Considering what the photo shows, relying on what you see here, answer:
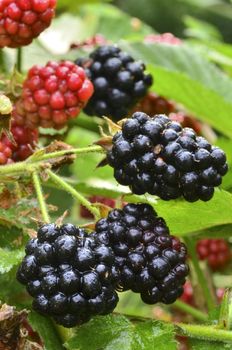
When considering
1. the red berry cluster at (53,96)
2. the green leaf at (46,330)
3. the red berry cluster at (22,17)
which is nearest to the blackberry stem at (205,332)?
the green leaf at (46,330)

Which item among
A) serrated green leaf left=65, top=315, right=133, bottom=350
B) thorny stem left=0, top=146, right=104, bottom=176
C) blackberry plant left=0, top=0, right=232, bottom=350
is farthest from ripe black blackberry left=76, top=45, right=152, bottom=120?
serrated green leaf left=65, top=315, right=133, bottom=350

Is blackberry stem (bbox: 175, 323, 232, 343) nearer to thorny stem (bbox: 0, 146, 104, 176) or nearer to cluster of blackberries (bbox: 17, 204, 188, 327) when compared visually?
cluster of blackberries (bbox: 17, 204, 188, 327)

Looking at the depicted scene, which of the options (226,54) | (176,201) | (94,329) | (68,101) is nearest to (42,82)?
(68,101)

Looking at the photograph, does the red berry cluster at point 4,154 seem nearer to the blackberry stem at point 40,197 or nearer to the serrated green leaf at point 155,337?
the blackberry stem at point 40,197

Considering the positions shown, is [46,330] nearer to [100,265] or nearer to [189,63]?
[100,265]

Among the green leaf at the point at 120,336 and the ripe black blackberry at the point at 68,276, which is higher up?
the ripe black blackberry at the point at 68,276

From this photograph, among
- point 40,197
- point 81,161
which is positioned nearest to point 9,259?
point 40,197
